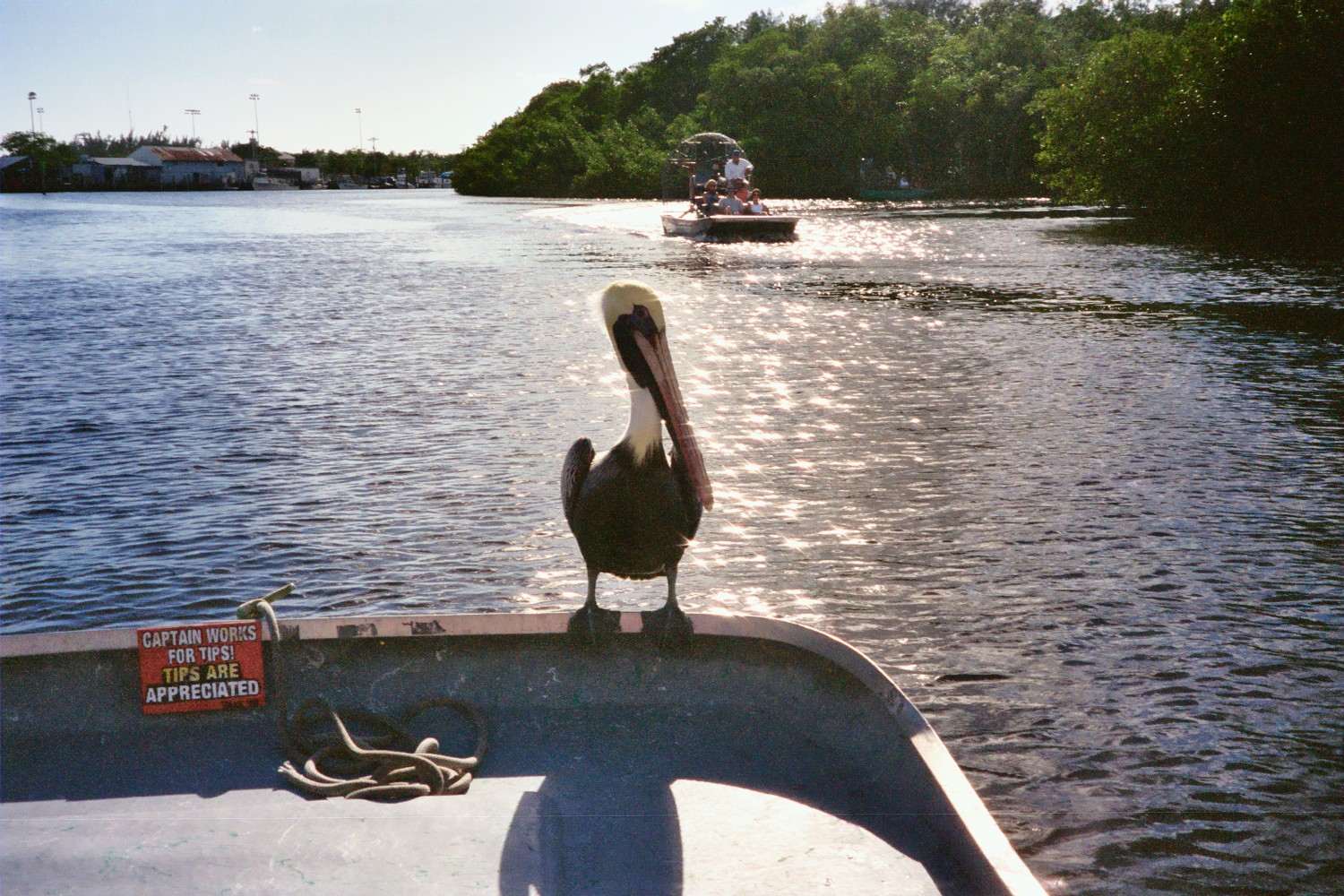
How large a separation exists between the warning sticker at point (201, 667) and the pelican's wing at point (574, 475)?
126 centimetres

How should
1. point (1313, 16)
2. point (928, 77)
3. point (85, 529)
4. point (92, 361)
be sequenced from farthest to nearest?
point (928, 77)
point (1313, 16)
point (92, 361)
point (85, 529)

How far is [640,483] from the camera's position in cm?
441

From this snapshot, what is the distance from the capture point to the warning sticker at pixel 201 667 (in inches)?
168

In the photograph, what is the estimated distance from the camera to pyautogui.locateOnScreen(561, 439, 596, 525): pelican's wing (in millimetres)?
4574

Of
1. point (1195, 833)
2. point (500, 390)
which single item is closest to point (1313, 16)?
point (500, 390)

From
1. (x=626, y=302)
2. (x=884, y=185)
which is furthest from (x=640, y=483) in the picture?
(x=884, y=185)

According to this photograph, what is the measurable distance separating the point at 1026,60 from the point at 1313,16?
179 ft

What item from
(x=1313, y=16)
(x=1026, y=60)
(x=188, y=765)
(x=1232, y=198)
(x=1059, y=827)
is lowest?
(x=1059, y=827)

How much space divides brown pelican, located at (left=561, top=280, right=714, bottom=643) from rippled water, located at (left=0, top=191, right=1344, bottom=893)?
188 centimetres

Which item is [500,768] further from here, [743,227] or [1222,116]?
[1222,116]

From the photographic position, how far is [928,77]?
85.1 meters

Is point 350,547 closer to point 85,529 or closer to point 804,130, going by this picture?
point 85,529

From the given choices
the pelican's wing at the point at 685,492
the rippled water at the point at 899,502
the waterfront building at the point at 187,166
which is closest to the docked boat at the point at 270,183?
the waterfront building at the point at 187,166

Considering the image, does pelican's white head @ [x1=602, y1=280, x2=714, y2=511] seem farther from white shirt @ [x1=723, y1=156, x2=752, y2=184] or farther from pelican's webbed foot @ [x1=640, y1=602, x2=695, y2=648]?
white shirt @ [x1=723, y1=156, x2=752, y2=184]
